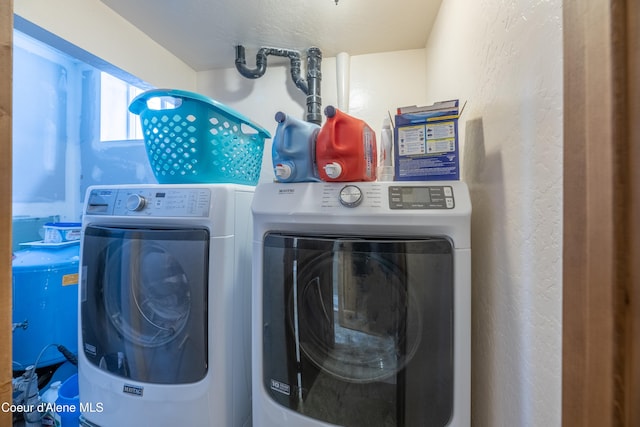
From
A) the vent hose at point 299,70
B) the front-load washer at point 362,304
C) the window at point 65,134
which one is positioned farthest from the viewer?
the window at point 65,134

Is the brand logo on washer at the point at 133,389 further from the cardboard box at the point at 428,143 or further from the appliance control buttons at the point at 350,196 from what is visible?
the cardboard box at the point at 428,143

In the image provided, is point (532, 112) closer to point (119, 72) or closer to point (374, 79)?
point (374, 79)

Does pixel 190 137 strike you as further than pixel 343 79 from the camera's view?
No

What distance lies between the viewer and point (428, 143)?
747 millimetres

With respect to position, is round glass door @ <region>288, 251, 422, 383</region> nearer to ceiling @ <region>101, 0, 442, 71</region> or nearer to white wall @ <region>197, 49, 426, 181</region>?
white wall @ <region>197, 49, 426, 181</region>

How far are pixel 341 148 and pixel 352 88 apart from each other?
1135 millimetres

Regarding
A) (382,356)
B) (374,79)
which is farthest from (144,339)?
(374,79)

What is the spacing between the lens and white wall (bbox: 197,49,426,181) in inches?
63.0

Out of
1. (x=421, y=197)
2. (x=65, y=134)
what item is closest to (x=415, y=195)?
(x=421, y=197)

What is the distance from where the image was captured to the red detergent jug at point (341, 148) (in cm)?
73

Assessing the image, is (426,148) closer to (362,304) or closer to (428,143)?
(428,143)

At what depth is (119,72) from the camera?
1.37m

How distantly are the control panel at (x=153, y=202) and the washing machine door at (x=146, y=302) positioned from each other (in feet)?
0.20

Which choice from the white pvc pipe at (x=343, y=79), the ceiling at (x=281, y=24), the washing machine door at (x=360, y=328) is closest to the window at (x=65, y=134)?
the ceiling at (x=281, y=24)
